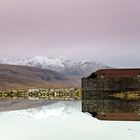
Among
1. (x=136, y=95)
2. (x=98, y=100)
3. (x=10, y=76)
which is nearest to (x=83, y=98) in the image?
(x=98, y=100)

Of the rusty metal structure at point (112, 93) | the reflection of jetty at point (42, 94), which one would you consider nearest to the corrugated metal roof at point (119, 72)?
the rusty metal structure at point (112, 93)

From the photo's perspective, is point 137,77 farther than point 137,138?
No

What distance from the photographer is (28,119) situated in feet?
50.4

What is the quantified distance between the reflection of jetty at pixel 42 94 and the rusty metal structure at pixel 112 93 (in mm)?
3168

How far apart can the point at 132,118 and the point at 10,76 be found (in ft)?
123

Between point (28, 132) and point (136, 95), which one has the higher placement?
point (136, 95)

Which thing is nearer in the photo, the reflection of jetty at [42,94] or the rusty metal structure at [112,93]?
the rusty metal structure at [112,93]

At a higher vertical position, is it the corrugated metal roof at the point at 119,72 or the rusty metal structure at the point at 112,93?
the corrugated metal roof at the point at 119,72

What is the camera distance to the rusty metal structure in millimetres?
7738

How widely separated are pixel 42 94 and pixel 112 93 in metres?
5.83

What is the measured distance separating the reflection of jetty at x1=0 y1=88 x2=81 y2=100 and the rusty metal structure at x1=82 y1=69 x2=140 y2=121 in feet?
10.4

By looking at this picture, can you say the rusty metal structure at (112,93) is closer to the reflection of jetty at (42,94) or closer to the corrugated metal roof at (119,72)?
the corrugated metal roof at (119,72)

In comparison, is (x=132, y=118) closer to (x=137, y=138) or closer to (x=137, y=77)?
(x=137, y=77)

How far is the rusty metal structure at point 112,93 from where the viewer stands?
7738 mm
